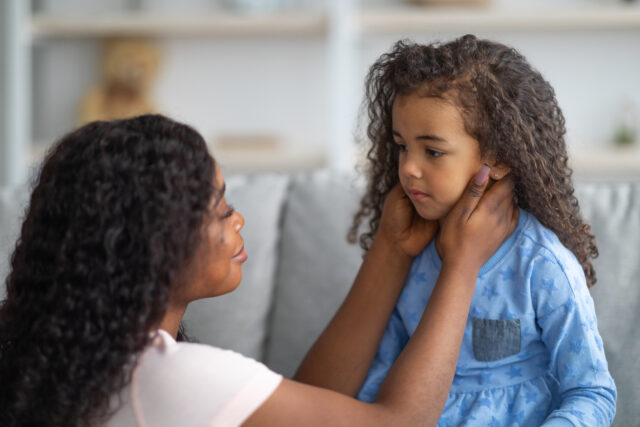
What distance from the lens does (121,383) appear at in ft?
3.00

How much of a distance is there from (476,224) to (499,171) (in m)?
0.10

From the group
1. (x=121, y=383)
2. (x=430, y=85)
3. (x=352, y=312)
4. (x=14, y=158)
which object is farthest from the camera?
(x=14, y=158)

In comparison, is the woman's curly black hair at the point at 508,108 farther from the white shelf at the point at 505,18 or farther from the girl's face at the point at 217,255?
the white shelf at the point at 505,18

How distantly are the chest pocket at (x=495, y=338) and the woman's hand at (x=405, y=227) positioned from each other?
171mm

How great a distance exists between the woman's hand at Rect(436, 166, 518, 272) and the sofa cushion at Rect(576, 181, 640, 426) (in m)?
0.32

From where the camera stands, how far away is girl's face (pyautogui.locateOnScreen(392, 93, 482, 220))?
1.09 meters

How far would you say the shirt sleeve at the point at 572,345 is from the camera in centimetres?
103

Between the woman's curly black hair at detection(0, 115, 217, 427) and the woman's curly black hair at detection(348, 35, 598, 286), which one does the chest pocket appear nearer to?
the woman's curly black hair at detection(348, 35, 598, 286)

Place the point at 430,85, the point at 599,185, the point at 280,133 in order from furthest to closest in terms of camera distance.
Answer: the point at 280,133 → the point at 599,185 → the point at 430,85

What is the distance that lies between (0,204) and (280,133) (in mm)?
1996

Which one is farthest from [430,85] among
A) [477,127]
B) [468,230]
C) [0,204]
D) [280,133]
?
[280,133]

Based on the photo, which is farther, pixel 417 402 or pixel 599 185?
pixel 599 185

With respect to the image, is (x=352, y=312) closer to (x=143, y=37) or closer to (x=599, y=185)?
(x=599, y=185)

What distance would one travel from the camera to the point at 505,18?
9.83 ft
